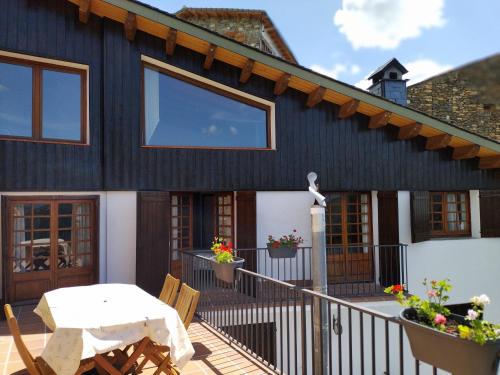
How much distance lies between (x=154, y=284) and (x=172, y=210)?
6.16 ft

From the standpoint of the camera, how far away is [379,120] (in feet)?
30.2

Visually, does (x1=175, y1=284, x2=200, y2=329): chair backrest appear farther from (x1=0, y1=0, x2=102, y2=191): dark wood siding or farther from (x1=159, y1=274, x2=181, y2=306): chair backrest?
(x1=0, y1=0, x2=102, y2=191): dark wood siding

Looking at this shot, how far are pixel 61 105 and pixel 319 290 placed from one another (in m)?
6.02

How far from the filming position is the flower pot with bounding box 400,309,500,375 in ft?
6.52

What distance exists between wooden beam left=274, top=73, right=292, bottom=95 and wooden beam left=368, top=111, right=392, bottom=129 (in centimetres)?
→ 218

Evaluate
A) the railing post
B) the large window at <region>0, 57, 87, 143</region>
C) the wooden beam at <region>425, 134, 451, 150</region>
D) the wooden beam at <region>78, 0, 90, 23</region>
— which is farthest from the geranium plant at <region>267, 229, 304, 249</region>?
the wooden beam at <region>78, 0, 90, 23</region>

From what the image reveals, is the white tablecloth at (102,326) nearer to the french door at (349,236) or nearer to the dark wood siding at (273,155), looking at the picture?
the dark wood siding at (273,155)

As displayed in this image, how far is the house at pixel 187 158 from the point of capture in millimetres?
7363

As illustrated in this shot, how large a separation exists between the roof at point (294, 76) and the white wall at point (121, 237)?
10.6ft

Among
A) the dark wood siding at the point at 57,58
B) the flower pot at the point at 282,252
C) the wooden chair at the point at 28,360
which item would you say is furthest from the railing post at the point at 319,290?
the dark wood siding at the point at 57,58

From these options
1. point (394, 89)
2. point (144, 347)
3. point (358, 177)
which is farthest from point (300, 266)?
point (394, 89)

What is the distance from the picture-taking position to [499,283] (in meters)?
10.1

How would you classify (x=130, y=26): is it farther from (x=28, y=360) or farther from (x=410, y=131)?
(x=410, y=131)

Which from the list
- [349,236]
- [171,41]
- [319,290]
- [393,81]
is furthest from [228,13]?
[319,290]
